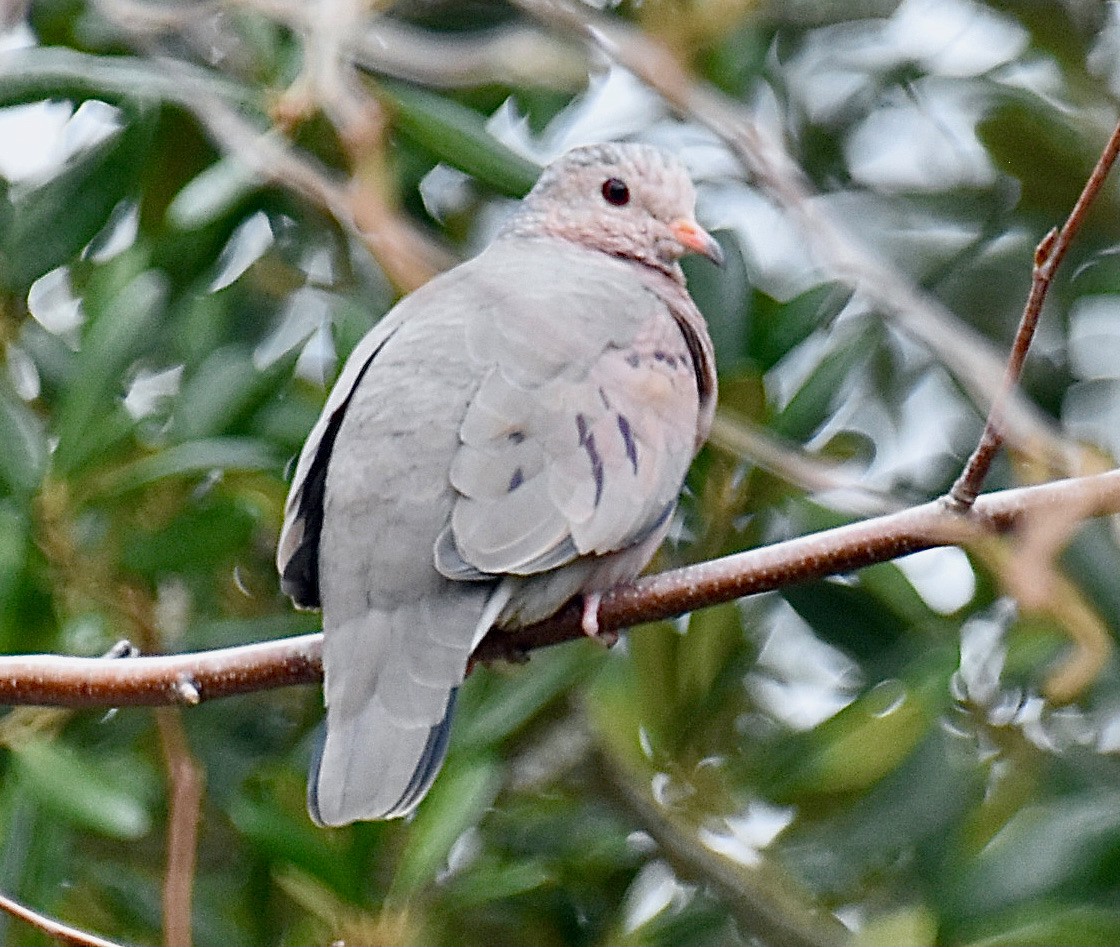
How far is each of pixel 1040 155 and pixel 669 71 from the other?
878 mm

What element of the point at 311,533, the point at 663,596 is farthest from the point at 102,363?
the point at 663,596

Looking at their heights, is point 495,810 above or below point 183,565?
below

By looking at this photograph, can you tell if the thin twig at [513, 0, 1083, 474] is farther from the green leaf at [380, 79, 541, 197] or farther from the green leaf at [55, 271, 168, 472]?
the green leaf at [55, 271, 168, 472]

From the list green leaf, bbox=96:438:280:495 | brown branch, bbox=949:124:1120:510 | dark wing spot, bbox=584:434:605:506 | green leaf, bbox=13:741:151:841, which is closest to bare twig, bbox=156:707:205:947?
green leaf, bbox=13:741:151:841

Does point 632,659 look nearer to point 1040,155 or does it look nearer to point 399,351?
point 399,351

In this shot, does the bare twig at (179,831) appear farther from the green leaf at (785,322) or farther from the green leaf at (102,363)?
the green leaf at (785,322)

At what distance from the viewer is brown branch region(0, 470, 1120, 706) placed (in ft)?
7.71

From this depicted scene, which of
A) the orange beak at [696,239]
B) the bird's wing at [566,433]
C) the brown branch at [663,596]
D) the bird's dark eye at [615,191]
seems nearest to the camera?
the brown branch at [663,596]

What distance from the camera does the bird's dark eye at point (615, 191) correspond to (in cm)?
349

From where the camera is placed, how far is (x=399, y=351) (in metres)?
2.87

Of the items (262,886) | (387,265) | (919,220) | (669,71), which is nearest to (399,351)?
(387,265)

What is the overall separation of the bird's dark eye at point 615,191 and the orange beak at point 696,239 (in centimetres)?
13

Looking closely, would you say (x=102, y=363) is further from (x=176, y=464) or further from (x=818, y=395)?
(x=818, y=395)

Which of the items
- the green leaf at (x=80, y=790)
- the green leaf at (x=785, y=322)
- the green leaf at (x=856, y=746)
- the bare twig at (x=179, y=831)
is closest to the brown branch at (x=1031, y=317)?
the green leaf at (x=856, y=746)
